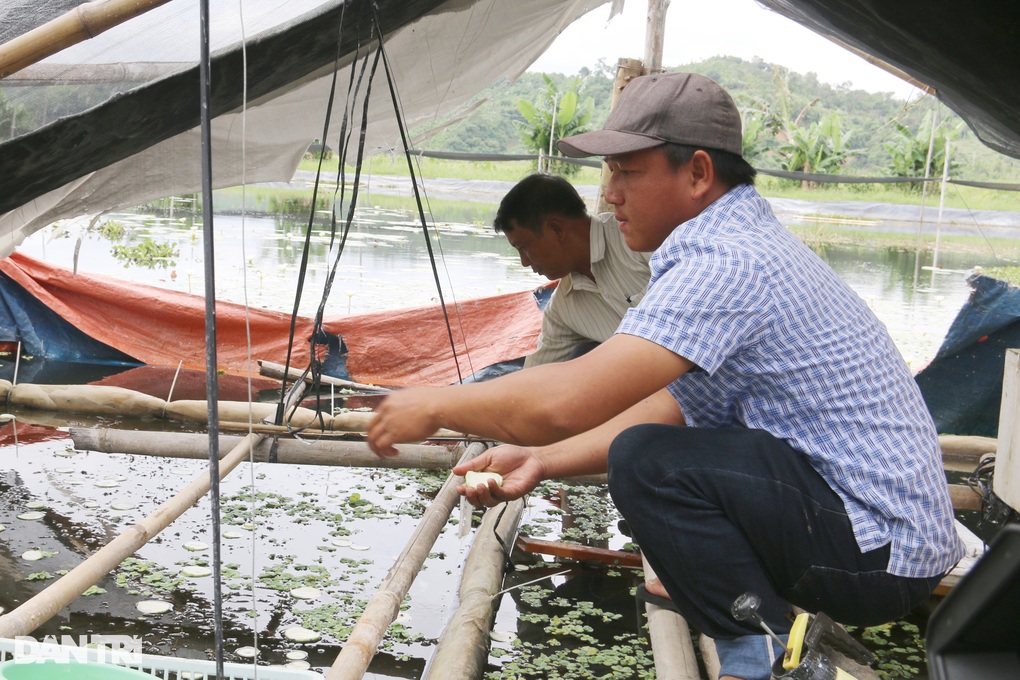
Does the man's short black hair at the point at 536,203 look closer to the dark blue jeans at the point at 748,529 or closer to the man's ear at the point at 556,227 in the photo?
the man's ear at the point at 556,227

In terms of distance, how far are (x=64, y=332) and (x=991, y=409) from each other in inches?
202

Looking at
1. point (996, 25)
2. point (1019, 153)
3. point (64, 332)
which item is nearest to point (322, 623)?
point (996, 25)

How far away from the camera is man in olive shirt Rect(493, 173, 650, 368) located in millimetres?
3268

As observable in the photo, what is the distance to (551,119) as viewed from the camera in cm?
1647

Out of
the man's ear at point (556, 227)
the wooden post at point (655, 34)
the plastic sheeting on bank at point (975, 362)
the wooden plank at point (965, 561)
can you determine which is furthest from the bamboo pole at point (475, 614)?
the wooden post at point (655, 34)

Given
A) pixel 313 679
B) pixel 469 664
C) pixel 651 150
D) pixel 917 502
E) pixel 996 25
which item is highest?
pixel 996 25

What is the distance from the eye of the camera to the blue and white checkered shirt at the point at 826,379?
1435 mm

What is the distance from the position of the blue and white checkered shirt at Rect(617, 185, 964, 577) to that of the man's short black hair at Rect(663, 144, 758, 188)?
0.02 meters

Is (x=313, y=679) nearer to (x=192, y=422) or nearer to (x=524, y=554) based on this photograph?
(x=524, y=554)

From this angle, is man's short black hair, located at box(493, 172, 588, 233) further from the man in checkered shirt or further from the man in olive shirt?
the man in checkered shirt

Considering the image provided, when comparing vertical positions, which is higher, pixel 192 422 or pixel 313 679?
pixel 313 679

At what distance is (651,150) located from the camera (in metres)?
1.56

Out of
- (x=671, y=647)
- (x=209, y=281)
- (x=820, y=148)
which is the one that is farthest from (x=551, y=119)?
(x=209, y=281)

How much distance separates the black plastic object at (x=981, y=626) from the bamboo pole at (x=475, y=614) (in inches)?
59.3
